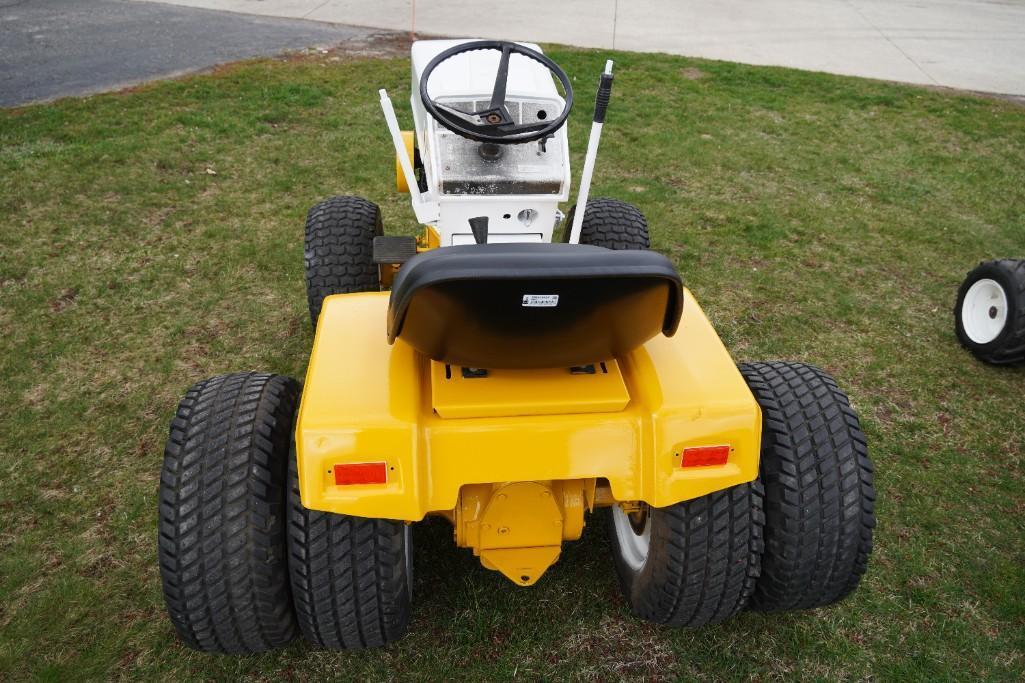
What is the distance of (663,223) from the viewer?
209 inches

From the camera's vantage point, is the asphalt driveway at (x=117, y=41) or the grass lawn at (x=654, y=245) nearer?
the grass lawn at (x=654, y=245)

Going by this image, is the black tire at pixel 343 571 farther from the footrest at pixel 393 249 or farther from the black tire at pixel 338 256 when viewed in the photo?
the black tire at pixel 338 256

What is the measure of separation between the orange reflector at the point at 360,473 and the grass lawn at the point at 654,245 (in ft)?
2.71

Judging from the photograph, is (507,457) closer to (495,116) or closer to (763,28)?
(495,116)

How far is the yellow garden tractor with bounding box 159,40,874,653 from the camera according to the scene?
178 centimetres

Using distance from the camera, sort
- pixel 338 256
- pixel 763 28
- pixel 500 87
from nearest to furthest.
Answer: pixel 500 87 → pixel 338 256 → pixel 763 28

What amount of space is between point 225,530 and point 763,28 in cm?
1018

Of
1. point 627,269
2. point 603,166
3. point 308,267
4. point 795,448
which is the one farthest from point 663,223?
point 627,269

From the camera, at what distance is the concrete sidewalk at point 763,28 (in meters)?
9.16

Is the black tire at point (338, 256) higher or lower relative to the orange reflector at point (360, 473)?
lower

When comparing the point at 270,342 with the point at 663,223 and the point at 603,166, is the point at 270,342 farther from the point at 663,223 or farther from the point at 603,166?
the point at 603,166

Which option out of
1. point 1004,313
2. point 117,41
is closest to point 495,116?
point 1004,313

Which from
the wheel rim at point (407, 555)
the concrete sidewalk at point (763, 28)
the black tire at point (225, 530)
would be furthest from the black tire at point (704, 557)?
Answer: the concrete sidewalk at point (763, 28)

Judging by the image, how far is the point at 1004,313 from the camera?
396 cm
